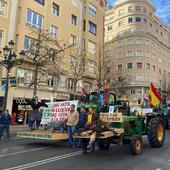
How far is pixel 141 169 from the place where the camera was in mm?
7906

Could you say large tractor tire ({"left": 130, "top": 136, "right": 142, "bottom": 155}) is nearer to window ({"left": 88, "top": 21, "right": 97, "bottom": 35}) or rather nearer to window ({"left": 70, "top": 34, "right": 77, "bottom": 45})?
window ({"left": 70, "top": 34, "right": 77, "bottom": 45})

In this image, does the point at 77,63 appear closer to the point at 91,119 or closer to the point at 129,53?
the point at 91,119

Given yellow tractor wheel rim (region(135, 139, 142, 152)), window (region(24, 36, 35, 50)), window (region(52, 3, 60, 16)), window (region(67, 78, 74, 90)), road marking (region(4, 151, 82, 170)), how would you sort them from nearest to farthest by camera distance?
road marking (region(4, 151, 82, 170))
yellow tractor wheel rim (region(135, 139, 142, 152))
window (region(24, 36, 35, 50))
window (region(52, 3, 60, 16))
window (region(67, 78, 74, 90))

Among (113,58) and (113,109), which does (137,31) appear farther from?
(113,109)

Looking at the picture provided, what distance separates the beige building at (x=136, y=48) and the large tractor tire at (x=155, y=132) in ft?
159

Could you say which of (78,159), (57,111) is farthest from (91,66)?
(78,159)

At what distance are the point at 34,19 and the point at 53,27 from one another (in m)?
3.27

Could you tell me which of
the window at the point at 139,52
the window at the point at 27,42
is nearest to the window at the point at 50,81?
the window at the point at 27,42

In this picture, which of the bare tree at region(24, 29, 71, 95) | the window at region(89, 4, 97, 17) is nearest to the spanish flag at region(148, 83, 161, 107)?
the bare tree at region(24, 29, 71, 95)

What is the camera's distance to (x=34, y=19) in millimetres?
31703

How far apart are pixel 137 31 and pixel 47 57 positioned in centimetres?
4453

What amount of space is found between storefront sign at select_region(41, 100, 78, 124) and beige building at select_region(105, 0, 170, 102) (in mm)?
48464

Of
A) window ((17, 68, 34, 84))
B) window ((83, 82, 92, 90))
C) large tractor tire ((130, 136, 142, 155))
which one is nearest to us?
large tractor tire ((130, 136, 142, 155))

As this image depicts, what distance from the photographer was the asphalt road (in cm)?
805
